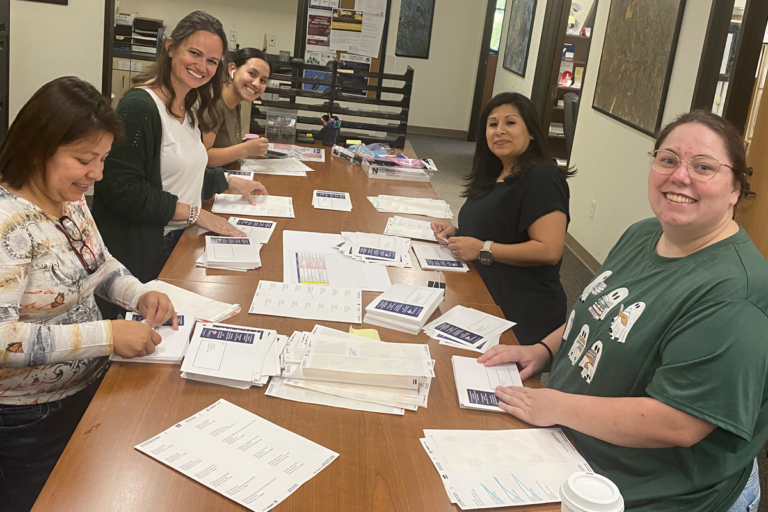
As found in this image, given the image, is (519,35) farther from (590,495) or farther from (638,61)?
(590,495)

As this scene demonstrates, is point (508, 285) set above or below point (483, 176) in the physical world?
below

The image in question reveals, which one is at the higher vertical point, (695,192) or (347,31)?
(347,31)

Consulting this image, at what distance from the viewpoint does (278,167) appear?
11.1 feet

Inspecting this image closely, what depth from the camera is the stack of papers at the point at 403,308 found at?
5.84 ft

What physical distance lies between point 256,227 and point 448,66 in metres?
6.83

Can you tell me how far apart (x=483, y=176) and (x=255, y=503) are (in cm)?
174

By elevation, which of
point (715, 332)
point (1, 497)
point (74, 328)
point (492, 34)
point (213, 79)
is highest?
point (492, 34)

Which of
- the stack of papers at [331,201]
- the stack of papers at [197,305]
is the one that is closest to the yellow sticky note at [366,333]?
the stack of papers at [197,305]

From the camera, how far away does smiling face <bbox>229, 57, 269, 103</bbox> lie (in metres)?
3.09

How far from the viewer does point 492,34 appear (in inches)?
330

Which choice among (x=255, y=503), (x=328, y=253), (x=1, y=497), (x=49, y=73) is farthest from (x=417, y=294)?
(x=49, y=73)

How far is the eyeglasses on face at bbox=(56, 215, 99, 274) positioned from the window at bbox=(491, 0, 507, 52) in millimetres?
7382

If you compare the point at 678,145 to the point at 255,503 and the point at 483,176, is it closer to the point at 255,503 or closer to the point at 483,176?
the point at 255,503

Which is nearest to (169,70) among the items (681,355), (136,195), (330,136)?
(136,195)
